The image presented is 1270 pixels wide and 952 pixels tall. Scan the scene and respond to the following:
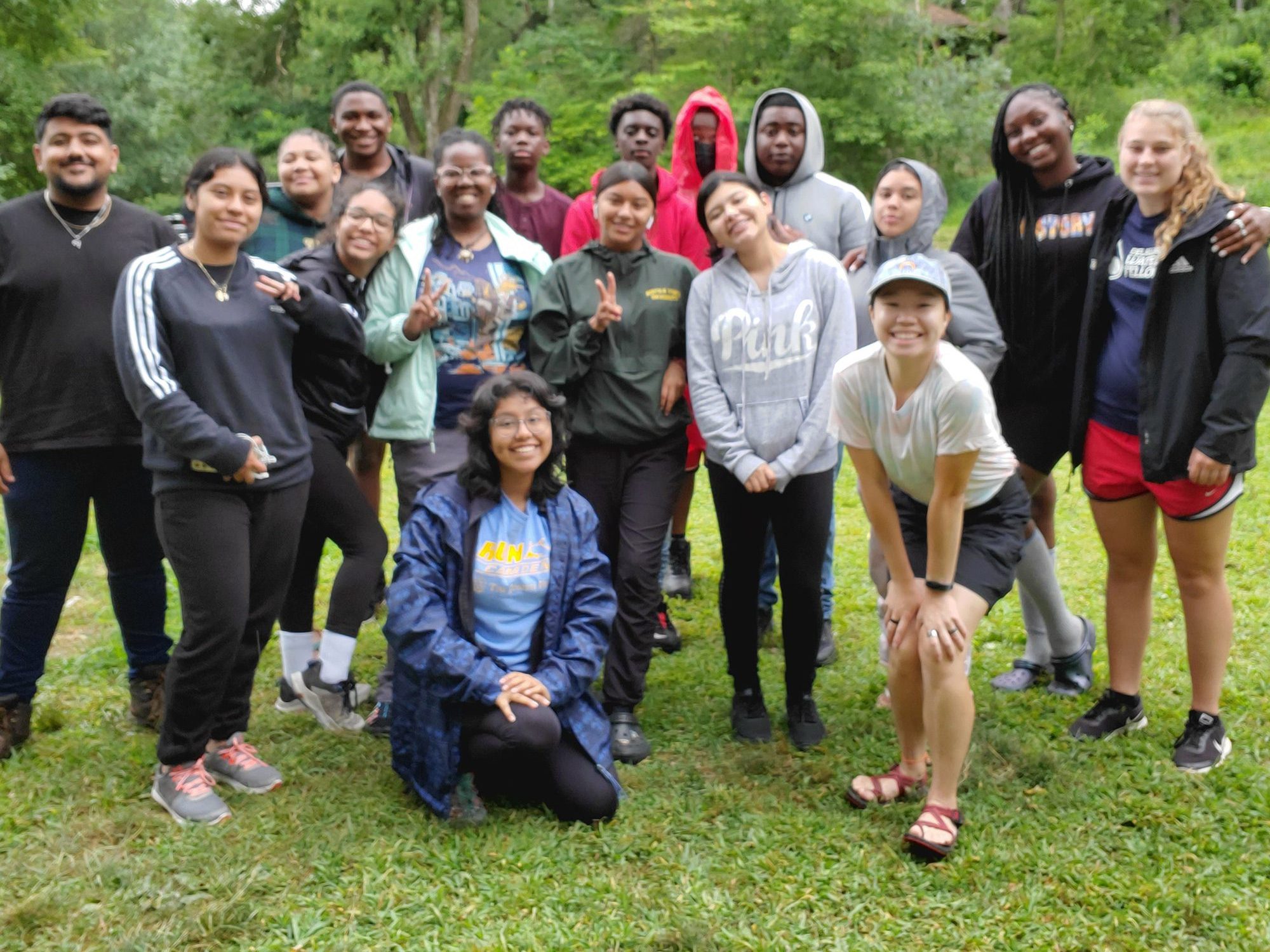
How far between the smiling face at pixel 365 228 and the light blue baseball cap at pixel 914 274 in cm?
193

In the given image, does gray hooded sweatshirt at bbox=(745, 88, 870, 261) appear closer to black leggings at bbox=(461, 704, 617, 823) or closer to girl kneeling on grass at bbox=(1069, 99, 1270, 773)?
girl kneeling on grass at bbox=(1069, 99, 1270, 773)

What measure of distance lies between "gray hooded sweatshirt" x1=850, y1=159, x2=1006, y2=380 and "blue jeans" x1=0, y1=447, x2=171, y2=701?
9.35 feet

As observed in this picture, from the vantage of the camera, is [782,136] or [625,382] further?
[782,136]

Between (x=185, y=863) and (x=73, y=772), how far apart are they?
954mm

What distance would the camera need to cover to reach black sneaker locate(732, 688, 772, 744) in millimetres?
4375

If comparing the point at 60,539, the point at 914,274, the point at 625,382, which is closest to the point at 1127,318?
the point at 914,274

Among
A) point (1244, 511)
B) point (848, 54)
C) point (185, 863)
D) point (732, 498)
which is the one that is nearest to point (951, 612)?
point (732, 498)

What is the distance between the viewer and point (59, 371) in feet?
13.1

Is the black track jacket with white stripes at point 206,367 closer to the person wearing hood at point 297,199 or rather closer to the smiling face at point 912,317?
the person wearing hood at point 297,199

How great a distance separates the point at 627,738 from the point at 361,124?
2.87 m

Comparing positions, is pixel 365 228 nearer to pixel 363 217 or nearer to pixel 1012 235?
pixel 363 217

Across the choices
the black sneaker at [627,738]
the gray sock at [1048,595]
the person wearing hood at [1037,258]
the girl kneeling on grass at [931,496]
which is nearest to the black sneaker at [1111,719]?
the gray sock at [1048,595]

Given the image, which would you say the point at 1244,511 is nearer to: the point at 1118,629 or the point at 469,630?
the point at 1118,629

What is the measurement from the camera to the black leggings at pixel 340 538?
4.27 meters
